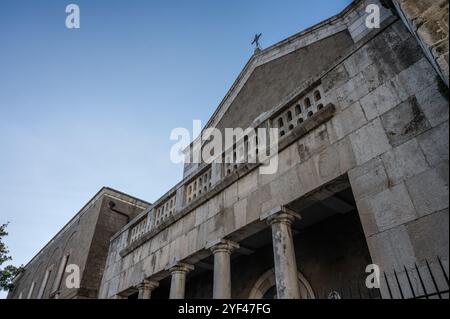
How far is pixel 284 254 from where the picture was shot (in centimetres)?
471

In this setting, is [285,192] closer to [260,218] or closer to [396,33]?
[260,218]

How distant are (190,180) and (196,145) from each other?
295cm

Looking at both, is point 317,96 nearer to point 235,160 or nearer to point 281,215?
point 235,160

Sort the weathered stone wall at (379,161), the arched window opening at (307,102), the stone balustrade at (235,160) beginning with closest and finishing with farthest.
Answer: the weathered stone wall at (379,161)
the stone balustrade at (235,160)
the arched window opening at (307,102)

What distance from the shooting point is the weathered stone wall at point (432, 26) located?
11.9ft

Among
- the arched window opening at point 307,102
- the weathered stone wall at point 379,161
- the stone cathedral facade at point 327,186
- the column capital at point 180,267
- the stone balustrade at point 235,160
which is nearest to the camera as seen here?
the weathered stone wall at point 379,161

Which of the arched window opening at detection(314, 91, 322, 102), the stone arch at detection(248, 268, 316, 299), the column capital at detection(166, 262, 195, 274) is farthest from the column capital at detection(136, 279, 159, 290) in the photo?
the arched window opening at detection(314, 91, 322, 102)

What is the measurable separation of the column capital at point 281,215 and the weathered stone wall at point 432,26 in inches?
107

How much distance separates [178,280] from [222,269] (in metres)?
1.50

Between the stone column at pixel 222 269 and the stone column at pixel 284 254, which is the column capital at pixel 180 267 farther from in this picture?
the stone column at pixel 284 254

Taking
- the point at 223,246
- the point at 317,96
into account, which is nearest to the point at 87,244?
the point at 223,246

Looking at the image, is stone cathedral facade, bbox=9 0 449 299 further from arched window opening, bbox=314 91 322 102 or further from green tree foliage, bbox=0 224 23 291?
green tree foliage, bbox=0 224 23 291

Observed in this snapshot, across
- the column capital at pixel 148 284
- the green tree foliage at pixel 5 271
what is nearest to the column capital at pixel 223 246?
the column capital at pixel 148 284

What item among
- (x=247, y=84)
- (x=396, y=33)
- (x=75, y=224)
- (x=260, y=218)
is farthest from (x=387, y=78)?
(x=75, y=224)
